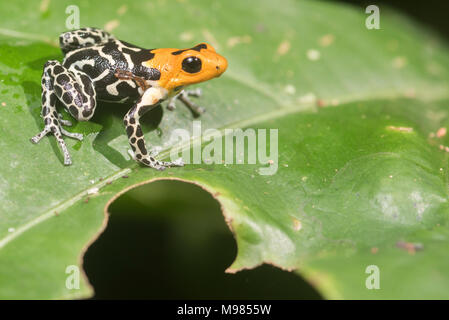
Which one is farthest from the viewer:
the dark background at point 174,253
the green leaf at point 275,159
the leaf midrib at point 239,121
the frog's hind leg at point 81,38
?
the frog's hind leg at point 81,38

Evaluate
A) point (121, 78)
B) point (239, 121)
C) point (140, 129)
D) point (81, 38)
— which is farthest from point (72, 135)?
point (239, 121)

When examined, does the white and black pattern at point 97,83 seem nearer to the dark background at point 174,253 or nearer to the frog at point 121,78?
the frog at point 121,78

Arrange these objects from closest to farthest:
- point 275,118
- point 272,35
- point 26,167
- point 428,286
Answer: point 428,286, point 26,167, point 275,118, point 272,35

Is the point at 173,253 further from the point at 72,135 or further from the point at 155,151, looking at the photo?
the point at 72,135

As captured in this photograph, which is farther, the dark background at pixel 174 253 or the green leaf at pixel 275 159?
the dark background at pixel 174 253

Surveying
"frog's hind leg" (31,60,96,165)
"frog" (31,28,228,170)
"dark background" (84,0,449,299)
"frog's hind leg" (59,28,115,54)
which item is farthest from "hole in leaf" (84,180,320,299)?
"frog's hind leg" (59,28,115,54)

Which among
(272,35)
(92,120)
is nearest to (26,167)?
(92,120)

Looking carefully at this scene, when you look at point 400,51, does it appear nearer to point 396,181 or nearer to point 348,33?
point 348,33

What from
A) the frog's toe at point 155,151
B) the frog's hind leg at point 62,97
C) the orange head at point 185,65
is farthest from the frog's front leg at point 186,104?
the frog's hind leg at point 62,97
